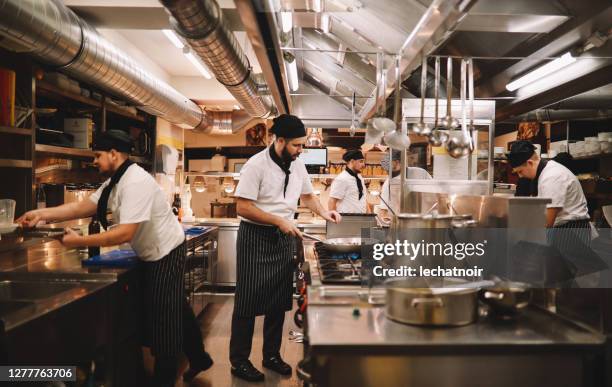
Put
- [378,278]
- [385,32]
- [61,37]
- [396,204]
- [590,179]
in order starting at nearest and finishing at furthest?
1. [378,278]
2. [61,37]
3. [385,32]
4. [396,204]
5. [590,179]

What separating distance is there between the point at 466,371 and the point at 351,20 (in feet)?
9.32

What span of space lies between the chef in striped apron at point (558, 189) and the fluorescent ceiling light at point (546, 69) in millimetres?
521

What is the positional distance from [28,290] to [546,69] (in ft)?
12.1

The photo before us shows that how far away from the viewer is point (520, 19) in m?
2.51

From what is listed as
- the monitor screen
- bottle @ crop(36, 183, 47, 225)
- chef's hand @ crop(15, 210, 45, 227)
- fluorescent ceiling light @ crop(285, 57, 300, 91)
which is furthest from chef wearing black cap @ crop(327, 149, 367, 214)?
chef's hand @ crop(15, 210, 45, 227)

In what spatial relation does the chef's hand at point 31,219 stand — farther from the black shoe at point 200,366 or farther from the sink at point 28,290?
the black shoe at point 200,366

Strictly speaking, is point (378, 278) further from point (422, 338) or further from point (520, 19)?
point (520, 19)

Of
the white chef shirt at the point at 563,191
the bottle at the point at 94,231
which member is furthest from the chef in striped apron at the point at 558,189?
Result: the bottle at the point at 94,231

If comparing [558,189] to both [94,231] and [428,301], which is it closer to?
[428,301]

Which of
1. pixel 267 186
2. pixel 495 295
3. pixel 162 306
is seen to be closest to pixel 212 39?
pixel 267 186

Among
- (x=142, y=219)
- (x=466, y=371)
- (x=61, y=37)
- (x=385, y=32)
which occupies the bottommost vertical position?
(x=466, y=371)

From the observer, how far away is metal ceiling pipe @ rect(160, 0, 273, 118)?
226 cm

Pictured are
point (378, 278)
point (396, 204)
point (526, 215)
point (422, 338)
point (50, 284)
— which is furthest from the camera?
point (396, 204)

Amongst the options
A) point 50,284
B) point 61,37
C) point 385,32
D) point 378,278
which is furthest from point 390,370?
point 385,32
